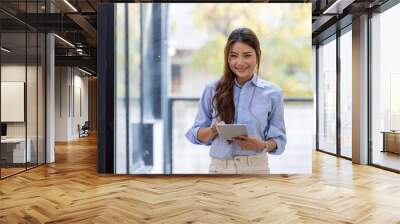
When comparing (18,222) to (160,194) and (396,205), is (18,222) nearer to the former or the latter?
(160,194)

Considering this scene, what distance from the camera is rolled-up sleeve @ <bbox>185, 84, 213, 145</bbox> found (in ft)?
17.8

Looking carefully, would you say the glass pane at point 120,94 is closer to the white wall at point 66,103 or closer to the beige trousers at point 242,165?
the beige trousers at point 242,165

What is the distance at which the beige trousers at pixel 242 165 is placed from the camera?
5.12 meters

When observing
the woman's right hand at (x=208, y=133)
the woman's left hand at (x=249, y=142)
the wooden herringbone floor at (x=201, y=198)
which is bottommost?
the wooden herringbone floor at (x=201, y=198)

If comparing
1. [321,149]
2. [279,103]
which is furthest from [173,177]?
[321,149]

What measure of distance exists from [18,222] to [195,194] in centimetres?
215

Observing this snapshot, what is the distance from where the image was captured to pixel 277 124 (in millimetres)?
5332

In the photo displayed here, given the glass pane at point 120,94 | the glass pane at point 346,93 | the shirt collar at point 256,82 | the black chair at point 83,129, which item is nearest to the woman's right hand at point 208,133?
the shirt collar at point 256,82

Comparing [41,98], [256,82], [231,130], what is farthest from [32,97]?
[256,82]

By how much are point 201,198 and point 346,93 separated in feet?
19.4

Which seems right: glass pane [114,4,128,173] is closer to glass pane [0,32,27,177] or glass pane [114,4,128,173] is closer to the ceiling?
the ceiling

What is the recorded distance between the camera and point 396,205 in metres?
4.71

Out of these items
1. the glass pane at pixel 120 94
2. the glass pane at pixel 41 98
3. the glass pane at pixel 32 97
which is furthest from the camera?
the glass pane at pixel 41 98

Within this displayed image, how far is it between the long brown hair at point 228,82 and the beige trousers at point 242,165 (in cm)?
51
